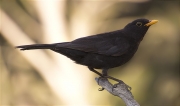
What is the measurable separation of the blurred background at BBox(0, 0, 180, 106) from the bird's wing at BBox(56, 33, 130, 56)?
7.03 meters

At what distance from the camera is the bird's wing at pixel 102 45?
15.4ft

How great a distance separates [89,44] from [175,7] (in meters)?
9.21

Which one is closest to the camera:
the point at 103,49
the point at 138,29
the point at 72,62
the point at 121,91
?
the point at 121,91

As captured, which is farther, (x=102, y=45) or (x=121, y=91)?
(x=102, y=45)

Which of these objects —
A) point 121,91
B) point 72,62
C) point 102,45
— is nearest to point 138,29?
point 102,45

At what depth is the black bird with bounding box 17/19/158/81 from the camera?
472 centimetres

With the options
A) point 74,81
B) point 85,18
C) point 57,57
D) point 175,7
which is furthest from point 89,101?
point 175,7

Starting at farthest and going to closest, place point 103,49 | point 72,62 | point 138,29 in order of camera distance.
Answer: point 72,62, point 138,29, point 103,49

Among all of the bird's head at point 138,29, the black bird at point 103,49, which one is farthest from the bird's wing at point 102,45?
the bird's head at point 138,29

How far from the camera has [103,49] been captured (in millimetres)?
4832

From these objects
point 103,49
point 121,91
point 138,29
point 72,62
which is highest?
point 72,62

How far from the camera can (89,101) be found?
12.1 metres

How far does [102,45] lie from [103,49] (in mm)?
48

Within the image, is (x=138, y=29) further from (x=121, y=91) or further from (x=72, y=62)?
(x=72, y=62)
